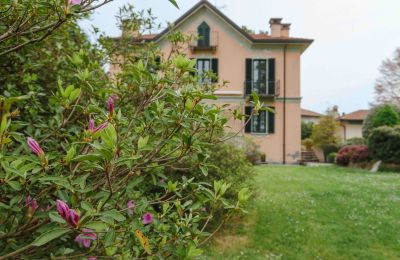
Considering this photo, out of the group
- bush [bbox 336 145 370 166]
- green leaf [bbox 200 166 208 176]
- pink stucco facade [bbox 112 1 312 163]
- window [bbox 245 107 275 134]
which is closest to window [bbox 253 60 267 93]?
pink stucco facade [bbox 112 1 312 163]

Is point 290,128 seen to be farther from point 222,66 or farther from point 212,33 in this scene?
point 212,33

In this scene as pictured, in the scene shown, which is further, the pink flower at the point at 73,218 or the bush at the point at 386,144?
the bush at the point at 386,144

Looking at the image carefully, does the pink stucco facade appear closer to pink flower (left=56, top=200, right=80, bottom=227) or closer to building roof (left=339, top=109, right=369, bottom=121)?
pink flower (left=56, top=200, right=80, bottom=227)

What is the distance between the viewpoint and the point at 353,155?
60.4 ft

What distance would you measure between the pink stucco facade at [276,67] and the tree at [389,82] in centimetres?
1451

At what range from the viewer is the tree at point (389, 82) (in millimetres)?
30562

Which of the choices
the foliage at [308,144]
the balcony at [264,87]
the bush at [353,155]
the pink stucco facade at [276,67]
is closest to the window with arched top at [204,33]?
the pink stucco facade at [276,67]

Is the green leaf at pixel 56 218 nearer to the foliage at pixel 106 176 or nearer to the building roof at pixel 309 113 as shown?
the foliage at pixel 106 176

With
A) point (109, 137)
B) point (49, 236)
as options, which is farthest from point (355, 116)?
point (49, 236)

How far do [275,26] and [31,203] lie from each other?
68.8 ft

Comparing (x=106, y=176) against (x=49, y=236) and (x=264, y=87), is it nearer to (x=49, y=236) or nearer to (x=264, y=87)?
(x=49, y=236)

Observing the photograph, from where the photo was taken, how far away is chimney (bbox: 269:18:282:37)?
20.6 metres

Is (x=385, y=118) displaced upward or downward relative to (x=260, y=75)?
downward

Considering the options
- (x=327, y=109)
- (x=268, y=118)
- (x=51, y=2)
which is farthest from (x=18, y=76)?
(x=327, y=109)
